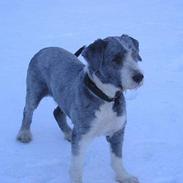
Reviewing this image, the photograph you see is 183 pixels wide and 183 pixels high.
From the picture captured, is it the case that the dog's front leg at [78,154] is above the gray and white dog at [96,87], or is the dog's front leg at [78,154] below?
below

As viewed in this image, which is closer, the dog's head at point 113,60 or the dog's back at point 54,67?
the dog's head at point 113,60

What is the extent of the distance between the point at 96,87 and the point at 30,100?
1.52m

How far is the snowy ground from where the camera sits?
5.46 m

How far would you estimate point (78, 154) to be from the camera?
490 cm

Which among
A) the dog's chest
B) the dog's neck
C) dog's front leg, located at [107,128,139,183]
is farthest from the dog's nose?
dog's front leg, located at [107,128,139,183]

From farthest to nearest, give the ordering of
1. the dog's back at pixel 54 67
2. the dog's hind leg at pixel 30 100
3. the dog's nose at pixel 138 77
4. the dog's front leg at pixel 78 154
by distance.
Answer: the dog's hind leg at pixel 30 100, the dog's back at pixel 54 67, the dog's front leg at pixel 78 154, the dog's nose at pixel 138 77

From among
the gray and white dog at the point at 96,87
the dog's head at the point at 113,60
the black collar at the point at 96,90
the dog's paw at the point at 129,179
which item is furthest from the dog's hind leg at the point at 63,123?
the dog's head at the point at 113,60

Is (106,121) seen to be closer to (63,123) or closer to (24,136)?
(63,123)

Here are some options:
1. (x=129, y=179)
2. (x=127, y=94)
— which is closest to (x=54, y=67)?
(x=129, y=179)

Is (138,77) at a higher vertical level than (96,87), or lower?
higher

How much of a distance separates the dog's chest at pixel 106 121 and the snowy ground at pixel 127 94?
27.0 inches

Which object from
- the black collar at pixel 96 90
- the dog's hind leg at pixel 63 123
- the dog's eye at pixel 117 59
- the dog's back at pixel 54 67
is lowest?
the dog's hind leg at pixel 63 123

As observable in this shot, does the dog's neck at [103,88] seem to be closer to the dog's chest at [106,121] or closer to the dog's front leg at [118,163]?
the dog's chest at [106,121]

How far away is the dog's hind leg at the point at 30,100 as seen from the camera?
5.86 meters
